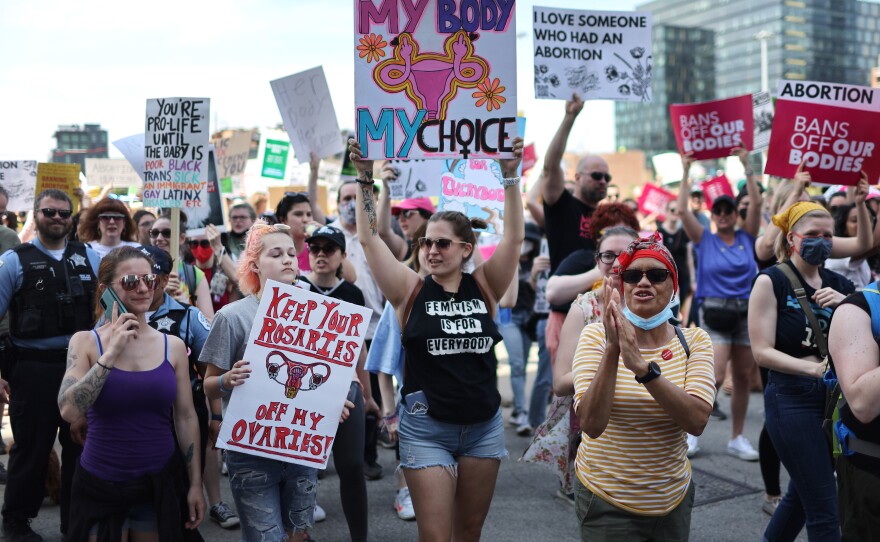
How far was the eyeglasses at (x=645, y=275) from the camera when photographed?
10.2 ft

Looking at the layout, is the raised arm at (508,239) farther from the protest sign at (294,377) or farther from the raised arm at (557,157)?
the raised arm at (557,157)

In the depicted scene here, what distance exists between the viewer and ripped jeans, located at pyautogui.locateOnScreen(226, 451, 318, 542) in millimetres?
3834

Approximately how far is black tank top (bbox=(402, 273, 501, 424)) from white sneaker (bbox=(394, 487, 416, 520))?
1.85 meters

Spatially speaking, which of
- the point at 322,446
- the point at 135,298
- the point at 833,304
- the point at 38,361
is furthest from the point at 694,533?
the point at 38,361

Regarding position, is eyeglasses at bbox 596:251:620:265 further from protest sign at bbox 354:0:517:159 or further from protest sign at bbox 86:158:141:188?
protest sign at bbox 86:158:141:188

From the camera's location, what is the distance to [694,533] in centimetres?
536

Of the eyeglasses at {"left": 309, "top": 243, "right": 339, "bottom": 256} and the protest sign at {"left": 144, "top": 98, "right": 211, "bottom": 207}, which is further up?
the protest sign at {"left": 144, "top": 98, "right": 211, "bottom": 207}

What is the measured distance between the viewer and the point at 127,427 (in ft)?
11.9

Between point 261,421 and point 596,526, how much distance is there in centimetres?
158

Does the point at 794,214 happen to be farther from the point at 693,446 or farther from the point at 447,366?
the point at 693,446

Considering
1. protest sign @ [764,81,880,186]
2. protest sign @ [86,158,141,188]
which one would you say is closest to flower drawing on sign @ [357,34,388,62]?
protest sign @ [764,81,880,186]

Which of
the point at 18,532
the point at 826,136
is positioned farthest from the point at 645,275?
the point at 826,136

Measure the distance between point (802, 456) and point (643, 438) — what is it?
1.50 meters

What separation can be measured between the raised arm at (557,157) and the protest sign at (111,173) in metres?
9.43
